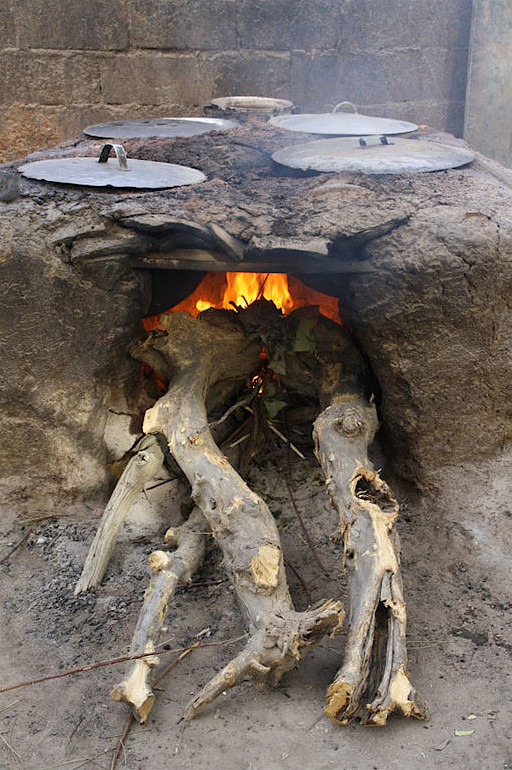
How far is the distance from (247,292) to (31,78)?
3450mm

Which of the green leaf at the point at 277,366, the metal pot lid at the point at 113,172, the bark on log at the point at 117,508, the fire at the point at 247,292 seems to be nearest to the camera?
the bark on log at the point at 117,508

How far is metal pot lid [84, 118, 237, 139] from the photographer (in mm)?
4465

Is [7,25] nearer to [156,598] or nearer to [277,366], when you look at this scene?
[277,366]

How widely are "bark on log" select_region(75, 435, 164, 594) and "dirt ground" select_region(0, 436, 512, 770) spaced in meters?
0.08

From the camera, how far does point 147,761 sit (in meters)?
2.14

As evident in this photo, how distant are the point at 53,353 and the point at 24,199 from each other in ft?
2.24

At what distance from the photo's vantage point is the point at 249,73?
6.13 m

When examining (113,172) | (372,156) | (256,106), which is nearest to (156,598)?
(113,172)

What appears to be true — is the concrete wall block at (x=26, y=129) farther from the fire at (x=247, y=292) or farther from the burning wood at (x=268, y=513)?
the burning wood at (x=268, y=513)

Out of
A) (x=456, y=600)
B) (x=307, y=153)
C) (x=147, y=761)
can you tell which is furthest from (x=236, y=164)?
(x=147, y=761)

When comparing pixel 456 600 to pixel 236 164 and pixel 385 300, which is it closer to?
pixel 385 300

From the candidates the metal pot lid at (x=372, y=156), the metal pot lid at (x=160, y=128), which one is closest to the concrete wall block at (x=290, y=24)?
the metal pot lid at (x=160, y=128)

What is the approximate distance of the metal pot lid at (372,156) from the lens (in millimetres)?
3469

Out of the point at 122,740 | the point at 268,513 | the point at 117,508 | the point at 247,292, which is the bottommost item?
the point at 122,740
